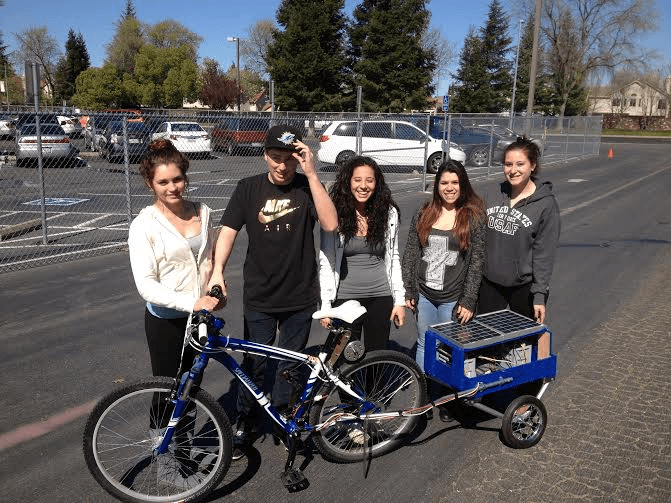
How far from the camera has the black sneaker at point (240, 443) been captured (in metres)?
3.52

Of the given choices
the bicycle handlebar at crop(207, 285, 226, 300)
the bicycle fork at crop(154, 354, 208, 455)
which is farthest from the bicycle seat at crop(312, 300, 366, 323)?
the bicycle fork at crop(154, 354, 208, 455)

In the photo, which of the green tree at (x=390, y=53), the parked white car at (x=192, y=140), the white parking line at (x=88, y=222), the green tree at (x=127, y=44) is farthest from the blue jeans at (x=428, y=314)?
the green tree at (x=127, y=44)

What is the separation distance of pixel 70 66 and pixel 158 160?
76030 millimetres

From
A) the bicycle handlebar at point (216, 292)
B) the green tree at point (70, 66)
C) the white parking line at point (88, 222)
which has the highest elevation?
the green tree at point (70, 66)

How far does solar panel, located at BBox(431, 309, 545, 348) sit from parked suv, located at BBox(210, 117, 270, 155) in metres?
11.2

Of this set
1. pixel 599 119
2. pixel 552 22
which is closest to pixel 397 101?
pixel 599 119

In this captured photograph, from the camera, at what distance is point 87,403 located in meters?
4.19

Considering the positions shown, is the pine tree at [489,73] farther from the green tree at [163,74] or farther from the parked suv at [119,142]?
the parked suv at [119,142]

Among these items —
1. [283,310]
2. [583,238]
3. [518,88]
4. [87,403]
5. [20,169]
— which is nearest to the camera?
[283,310]

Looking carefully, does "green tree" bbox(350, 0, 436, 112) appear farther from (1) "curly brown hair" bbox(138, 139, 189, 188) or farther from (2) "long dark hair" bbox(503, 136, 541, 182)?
(1) "curly brown hair" bbox(138, 139, 189, 188)

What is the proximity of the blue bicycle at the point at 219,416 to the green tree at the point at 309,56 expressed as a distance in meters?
43.4

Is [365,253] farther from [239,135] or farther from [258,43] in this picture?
[258,43]

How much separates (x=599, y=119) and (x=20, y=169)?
2587 cm

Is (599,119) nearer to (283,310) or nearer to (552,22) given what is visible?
(283,310)
